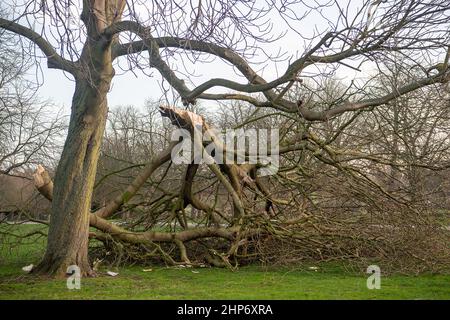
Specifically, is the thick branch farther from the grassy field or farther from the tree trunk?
the grassy field

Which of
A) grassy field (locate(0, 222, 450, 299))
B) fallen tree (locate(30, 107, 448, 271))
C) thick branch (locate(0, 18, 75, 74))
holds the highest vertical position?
→ thick branch (locate(0, 18, 75, 74))

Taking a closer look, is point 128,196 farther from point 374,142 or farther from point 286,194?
point 374,142

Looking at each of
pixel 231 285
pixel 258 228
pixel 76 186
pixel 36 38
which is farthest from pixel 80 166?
pixel 258 228

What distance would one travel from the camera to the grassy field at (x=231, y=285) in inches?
244

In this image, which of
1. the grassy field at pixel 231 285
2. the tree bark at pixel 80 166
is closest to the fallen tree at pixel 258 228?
the grassy field at pixel 231 285

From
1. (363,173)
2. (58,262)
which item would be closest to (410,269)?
(363,173)

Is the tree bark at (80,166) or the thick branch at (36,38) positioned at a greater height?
the thick branch at (36,38)

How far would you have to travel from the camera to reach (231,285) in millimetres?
7055

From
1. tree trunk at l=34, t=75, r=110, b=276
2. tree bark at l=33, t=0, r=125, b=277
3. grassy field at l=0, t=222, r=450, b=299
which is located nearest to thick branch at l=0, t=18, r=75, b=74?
tree bark at l=33, t=0, r=125, b=277

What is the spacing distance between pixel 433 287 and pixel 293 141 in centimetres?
422

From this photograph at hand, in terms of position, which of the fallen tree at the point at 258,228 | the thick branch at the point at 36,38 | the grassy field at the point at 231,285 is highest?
the thick branch at the point at 36,38

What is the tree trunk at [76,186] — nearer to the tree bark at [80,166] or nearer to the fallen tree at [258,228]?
the tree bark at [80,166]

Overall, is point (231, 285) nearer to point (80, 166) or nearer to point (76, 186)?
point (76, 186)

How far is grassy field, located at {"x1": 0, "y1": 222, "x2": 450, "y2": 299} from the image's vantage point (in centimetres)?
620
